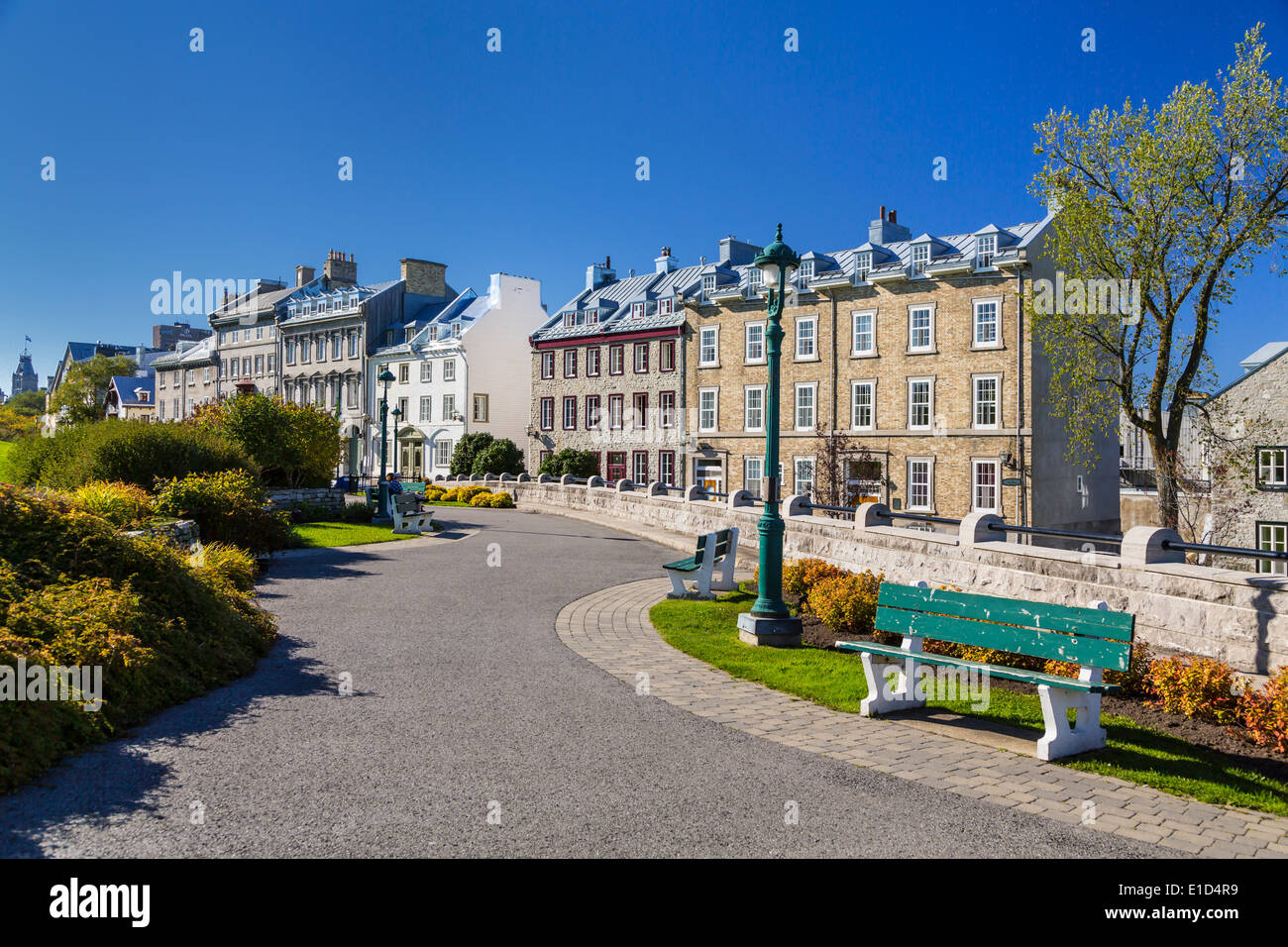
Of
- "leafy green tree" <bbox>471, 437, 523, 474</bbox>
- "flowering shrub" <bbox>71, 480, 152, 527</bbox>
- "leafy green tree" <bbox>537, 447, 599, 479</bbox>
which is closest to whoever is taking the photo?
"flowering shrub" <bbox>71, 480, 152, 527</bbox>

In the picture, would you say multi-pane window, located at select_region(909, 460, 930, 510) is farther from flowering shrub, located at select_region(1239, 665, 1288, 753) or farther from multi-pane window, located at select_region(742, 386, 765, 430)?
flowering shrub, located at select_region(1239, 665, 1288, 753)

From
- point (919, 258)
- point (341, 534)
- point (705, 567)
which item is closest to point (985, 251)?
point (919, 258)

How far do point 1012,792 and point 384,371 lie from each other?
24.9 m

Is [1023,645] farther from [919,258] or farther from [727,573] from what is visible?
[919,258]

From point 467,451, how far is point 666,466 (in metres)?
12.6

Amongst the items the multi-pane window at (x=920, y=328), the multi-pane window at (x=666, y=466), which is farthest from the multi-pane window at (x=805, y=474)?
the multi-pane window at (x=666, y=466)

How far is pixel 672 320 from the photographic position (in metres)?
43.8

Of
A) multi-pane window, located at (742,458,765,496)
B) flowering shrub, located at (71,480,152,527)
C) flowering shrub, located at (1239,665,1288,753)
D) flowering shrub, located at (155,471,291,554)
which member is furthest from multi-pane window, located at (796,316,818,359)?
flowering shrub, located at (1239,665,1288,753)

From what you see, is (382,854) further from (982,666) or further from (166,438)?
(166,438)

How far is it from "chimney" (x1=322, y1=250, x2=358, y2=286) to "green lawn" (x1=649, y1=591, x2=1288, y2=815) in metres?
58.5

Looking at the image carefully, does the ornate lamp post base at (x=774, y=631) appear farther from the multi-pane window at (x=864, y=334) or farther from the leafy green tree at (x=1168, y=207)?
the multi-pane window at (x=864, y=334)

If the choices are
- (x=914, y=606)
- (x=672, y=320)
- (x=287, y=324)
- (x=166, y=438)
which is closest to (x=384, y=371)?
(x=166, y=438)

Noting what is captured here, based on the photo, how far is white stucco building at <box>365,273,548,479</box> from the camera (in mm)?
51875
